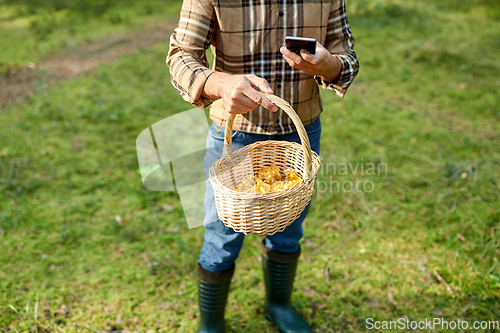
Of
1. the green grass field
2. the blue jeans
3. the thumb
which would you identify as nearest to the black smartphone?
the thumb

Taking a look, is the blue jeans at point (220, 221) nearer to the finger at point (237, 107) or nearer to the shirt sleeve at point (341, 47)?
the shirt sleeve at point (341, 47)

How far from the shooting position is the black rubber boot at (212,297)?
1953 mm

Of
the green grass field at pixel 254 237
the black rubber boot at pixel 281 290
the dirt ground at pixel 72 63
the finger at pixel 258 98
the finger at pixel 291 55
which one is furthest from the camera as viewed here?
the dirt ground at pixel 72 63

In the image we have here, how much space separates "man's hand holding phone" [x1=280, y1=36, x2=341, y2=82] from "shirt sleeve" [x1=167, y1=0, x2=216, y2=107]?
1.06 ft

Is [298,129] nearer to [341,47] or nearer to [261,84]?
[261,84]

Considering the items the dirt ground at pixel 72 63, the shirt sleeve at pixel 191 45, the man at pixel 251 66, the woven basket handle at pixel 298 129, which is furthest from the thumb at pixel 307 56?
the dirt ground at pixel 72 63

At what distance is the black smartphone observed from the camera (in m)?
1.32

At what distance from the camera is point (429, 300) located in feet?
8.01

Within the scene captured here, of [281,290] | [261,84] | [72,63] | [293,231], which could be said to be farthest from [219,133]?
[72,63]

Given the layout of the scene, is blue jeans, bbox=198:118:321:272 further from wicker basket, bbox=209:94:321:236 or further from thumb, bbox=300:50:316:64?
thumb, bbox=300:50:316:64

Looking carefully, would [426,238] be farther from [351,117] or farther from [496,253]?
[351,117]

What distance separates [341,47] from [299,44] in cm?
44

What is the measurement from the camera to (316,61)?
55.7 inches

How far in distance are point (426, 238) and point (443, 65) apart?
403 cm
